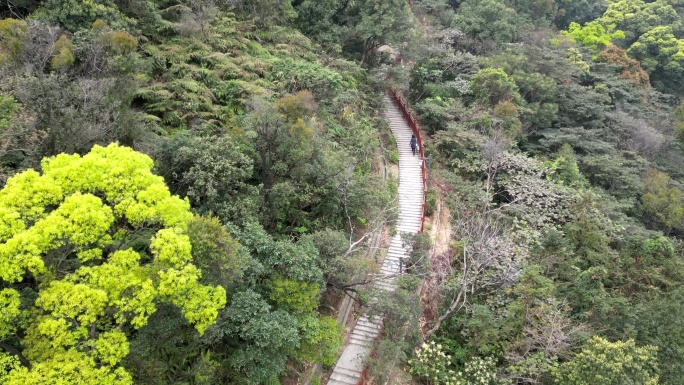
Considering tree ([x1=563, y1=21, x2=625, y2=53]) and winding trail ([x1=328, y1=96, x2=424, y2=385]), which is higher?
tree ([x1=563, y1=21, x2=625, y2=53])

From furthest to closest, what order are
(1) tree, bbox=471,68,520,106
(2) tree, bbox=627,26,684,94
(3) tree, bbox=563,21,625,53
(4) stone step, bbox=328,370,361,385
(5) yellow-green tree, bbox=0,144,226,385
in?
(3) tree, bbox=563,21,625,53 < (2) tree, bbox=627,26,684,94 < (1) tree, bbox=471,68,520,106 < (4) stone step, bbox=328,370,361,385 < (5) yellow-green tree, bbox=0,144,226,385

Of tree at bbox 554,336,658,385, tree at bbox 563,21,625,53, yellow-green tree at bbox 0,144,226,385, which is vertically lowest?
tree at bbox 554,336,658,385

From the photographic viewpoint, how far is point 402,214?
1014 inches

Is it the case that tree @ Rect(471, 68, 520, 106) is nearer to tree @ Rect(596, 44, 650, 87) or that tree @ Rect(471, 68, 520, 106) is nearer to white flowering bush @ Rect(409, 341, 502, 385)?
tree @ Rect(596, 44, 650, 87)

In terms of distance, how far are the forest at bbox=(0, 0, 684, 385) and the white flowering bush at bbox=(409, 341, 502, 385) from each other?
131 mm

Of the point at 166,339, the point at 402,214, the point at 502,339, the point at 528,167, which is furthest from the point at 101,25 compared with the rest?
the point at 528,167

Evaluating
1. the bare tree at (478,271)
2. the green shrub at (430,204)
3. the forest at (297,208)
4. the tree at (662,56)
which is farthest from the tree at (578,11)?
the bare tree at (478,271)

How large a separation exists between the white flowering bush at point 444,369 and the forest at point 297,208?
0.13 metres

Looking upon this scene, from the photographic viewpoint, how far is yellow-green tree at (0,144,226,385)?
900cm

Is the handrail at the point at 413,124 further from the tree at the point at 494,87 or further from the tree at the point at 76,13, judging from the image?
the tree at the point at 76,13

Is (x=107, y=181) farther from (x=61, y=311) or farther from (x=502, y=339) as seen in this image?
(x=502, y=339)

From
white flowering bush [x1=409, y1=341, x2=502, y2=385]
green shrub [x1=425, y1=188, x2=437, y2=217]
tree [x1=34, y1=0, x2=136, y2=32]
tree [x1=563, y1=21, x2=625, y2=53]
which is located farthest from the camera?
tree [x1=563, y1=21, x2=625, y2=53]

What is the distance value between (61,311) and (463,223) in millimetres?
19898

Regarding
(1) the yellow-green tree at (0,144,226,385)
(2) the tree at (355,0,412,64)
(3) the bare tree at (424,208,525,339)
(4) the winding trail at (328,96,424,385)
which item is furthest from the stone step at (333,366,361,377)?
(2) the tree at (355,0,412,64)
